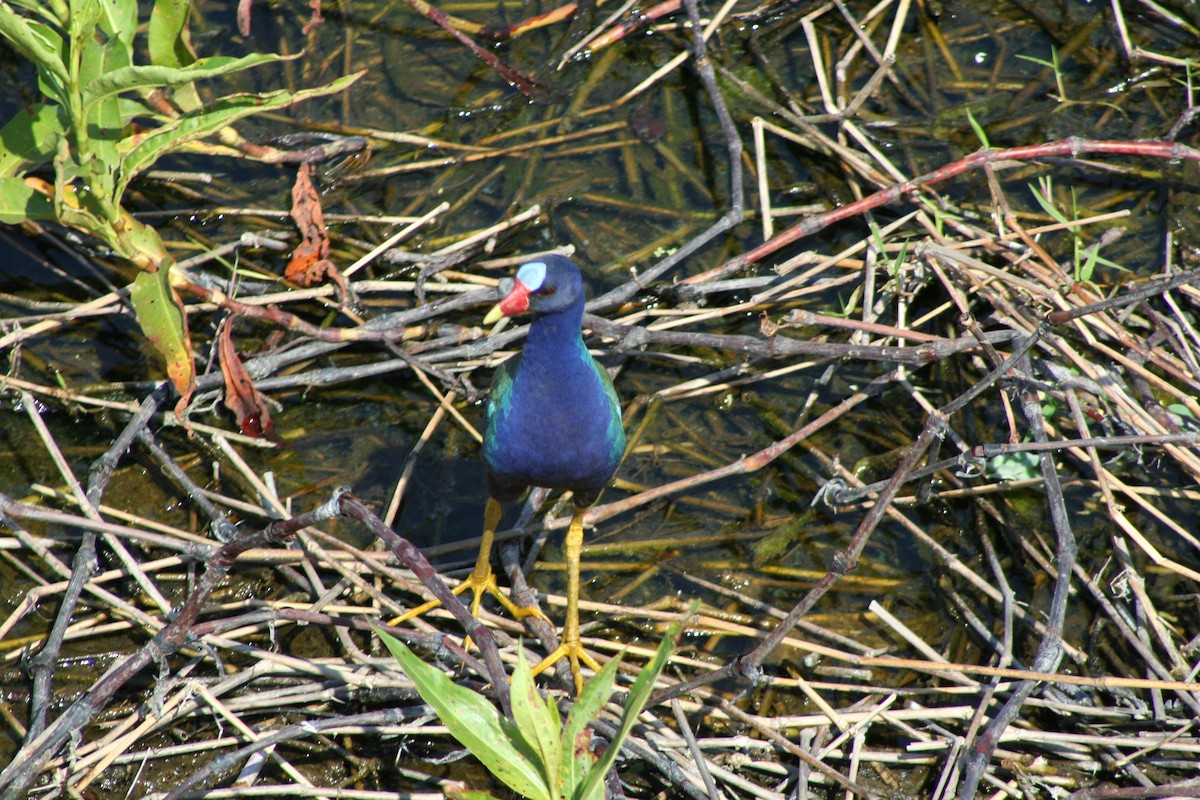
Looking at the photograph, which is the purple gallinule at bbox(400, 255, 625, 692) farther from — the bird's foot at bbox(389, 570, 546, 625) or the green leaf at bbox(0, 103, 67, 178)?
the green leaf at bbox(0, 103, 67, 178)

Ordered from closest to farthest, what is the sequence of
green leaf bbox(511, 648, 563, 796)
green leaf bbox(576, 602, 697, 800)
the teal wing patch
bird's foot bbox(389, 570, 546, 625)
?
green leaf bbox(576, 602, 697, 800)
green leaf bbox(511, 648, 563, 796)
the teal wing patch
bird's foot bbox(389, 570, 546, 625)

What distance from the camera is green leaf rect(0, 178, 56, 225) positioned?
2928 millimetres

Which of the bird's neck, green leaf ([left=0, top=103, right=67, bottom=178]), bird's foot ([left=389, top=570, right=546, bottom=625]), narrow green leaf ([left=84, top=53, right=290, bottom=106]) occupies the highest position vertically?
narrow green leaf ([left=84, top=53, right=290, bottom=106])

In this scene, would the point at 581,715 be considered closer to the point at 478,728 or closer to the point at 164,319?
the point at 478,728

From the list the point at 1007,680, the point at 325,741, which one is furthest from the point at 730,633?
the point at 325,741

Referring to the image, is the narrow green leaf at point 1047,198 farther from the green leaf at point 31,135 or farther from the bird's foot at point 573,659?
the green leaf at point 31,135

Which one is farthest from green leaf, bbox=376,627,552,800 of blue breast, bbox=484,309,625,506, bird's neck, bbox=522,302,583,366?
bird's neck, bbox=522,302,583,366

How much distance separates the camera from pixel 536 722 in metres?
1.98

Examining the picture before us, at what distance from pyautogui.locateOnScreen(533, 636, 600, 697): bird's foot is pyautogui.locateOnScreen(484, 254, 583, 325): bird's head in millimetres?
1050

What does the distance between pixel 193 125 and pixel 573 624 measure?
1821 mm

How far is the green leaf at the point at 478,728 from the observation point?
2041 mm

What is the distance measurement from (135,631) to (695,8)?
3.01 meters

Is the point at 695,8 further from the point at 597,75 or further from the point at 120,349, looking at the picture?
the point at 120,349

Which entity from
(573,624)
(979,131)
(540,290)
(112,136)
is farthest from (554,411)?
(979,131)
